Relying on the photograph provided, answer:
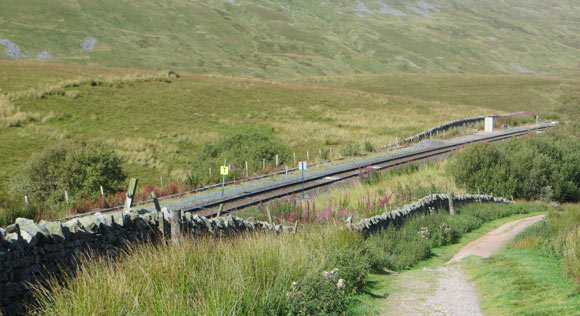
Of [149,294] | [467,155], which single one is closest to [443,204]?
[467,155]

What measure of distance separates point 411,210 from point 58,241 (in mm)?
12010

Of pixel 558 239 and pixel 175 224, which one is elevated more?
pixel 175 224

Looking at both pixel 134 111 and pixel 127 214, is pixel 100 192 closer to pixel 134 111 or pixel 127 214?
pixel 127 214

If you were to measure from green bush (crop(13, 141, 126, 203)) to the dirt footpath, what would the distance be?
50.7 feet

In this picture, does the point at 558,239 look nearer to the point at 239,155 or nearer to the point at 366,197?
the point at 366,197

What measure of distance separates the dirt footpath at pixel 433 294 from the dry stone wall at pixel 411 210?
88.2 inches

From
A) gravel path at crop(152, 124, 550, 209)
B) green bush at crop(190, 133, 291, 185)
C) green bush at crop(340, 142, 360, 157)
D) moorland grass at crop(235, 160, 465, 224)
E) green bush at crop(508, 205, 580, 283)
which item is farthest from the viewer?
green bush at crop(340, 142, 360, 157)

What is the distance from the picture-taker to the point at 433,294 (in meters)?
9.23

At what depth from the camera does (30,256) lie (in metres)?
6.59

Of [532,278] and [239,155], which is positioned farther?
[239,155]

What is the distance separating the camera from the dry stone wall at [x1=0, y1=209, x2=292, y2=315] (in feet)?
20.6

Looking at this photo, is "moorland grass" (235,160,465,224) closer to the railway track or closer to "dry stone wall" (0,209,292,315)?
the railway track

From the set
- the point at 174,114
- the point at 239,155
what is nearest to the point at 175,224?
the point at 239,155

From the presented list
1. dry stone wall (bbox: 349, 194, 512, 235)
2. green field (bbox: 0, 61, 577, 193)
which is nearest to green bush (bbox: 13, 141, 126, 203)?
green field (bbox: 0, 61, 577, 193)
